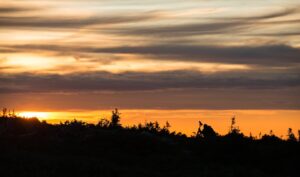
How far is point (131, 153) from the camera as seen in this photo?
99.2 feet

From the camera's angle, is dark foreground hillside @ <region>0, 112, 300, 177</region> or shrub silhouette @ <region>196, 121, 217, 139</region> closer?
dark foreground hillside @ <region>0, 112, 300, 177</region>

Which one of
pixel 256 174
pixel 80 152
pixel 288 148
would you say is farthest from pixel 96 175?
pixel 288 148

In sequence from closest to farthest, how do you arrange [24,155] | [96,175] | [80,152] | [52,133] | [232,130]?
[96,175]
[24,155]
[80,152]
[52,133]
[232,130]

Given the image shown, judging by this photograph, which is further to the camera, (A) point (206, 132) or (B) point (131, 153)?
(A) point (206, 132)

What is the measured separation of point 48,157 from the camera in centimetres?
2723

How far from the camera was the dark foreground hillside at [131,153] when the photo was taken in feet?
84.2

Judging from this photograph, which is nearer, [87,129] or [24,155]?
[24,155]

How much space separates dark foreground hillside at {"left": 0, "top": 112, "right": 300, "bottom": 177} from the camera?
2567cm

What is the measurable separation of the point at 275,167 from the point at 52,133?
35.2 ft

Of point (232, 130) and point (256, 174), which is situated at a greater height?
point (232, 130)

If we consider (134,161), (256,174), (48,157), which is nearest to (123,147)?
(134,161)

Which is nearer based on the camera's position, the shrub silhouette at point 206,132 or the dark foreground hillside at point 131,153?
the dark foreground hillside at point 131,153

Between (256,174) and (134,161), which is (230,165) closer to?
(256,174)

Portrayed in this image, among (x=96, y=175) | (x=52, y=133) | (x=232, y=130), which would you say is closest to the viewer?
(x=96, y=175)
